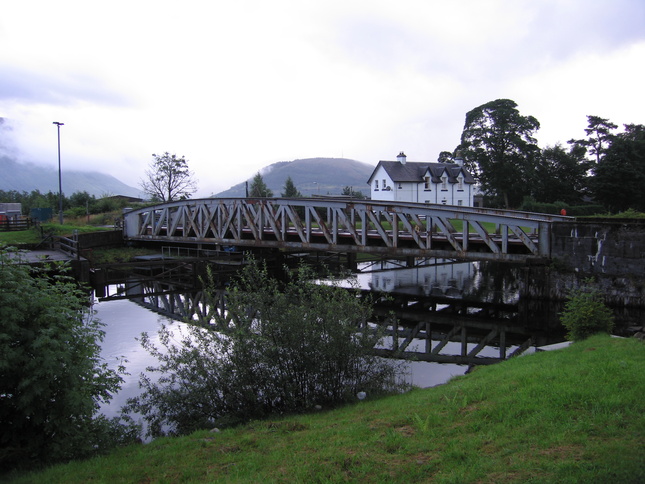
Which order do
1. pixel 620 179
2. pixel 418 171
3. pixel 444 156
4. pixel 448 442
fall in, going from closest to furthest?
pixel 448 442 → pixel 620 179 → pixel 418 171 → pixel 444 156

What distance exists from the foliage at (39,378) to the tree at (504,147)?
200ft

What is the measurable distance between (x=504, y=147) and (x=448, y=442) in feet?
205

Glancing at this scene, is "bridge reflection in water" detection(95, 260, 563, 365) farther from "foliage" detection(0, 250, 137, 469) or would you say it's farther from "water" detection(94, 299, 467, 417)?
"foliage" detection(0, 250, 137, 469)

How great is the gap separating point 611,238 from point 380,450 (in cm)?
2014

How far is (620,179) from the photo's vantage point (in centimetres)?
5953

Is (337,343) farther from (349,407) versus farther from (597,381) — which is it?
(597,381)

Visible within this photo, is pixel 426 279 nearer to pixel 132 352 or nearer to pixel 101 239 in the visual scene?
pixel 132 352

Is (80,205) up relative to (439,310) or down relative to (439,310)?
up

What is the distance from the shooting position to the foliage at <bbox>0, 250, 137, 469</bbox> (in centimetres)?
820

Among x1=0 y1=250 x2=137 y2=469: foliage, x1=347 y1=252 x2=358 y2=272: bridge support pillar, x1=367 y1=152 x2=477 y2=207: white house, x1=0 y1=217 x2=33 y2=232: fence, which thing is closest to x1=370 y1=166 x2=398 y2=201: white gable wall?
x1=367 y1=152 x2=477 y2=207: white house

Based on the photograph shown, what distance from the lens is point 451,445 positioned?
7457 mm

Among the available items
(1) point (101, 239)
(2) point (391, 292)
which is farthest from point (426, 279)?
(1) point (101, 239)

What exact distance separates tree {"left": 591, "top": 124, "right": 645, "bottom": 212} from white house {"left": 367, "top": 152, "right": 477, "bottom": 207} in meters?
15.6

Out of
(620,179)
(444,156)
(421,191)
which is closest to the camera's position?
(620,179)
